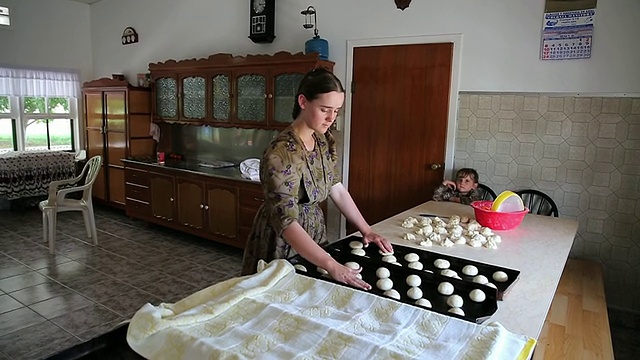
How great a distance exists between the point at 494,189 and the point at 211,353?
275cm

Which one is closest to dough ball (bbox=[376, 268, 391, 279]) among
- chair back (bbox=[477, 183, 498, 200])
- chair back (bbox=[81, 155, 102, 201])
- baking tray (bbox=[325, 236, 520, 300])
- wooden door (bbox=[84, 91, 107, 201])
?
baking tray (bbox=[325, 236, 520, 300])

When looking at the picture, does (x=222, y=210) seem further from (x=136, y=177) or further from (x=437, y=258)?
(x=437, y=258)

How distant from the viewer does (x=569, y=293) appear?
226 centimetres

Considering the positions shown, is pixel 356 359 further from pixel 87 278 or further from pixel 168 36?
pixel 168 36

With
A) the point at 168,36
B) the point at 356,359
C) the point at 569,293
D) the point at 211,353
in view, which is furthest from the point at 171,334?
the point at 168,36

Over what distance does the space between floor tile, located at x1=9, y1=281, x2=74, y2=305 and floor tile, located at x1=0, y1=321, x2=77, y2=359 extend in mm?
421

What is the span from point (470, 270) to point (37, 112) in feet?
20.2

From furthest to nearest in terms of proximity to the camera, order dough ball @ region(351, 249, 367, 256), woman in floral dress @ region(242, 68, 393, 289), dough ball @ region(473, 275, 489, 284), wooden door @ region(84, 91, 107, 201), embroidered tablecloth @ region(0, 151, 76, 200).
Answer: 1. wooden door @ region(84, 91, 107, 201)
2. embroidered tablecloth @ region(0, 151, 76, 200)
3. dough ball @ region(351, 249, 367, 256)
4. woman in floral dress @ region(242, 68, 393, 289)
5. dough ball @ region(473, 275, 489, 284)

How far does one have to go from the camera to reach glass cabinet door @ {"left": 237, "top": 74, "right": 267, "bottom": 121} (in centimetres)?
418

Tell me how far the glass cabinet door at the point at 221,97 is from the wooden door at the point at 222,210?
2.37 ft

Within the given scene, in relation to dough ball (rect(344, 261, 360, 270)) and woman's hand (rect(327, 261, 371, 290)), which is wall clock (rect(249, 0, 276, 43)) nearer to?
dough ball (rect(344, 261, 360, 270))

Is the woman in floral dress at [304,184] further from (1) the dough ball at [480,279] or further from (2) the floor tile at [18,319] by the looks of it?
(2) the floor tile at [18,319]

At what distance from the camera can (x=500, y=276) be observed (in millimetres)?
1518

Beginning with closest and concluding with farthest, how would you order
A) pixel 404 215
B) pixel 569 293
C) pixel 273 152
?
pixel 273 152, pixel 569 293, pixel 404 215
